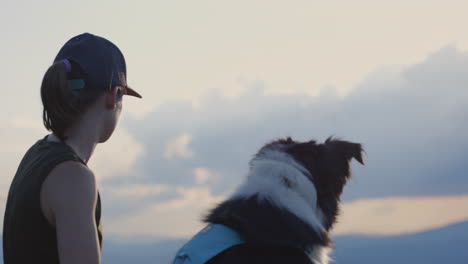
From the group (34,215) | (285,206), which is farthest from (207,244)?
(34,215)

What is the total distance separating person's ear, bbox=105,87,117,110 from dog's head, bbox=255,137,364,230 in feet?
7.20

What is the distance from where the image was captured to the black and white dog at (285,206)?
15.3ft

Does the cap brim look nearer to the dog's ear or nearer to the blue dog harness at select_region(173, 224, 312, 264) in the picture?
the blue dog harness at select_region(173, 224, 312, 264)

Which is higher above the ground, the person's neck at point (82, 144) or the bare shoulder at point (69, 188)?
the person's neck at point (82, 144)

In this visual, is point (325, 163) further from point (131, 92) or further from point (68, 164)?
point (68, 164)

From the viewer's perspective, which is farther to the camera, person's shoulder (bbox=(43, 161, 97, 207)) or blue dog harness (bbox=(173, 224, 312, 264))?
blue dog harness (bbox=(173, 224, 312, 264))

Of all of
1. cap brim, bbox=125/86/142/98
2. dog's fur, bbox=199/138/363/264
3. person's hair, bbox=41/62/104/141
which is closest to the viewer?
person's hair, bbox=41/62/104/141

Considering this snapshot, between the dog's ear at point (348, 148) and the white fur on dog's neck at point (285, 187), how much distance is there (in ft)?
2.52

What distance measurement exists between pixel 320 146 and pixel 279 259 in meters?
1.41

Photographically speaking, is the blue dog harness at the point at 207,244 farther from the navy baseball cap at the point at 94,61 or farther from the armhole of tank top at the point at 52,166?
the armhole of tank top at the point at 52,166

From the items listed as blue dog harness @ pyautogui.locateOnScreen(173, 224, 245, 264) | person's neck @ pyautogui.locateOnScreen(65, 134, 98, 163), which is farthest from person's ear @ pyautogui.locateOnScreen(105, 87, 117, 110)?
blue dog harness @ pyautogui.locateOnScreen(173, 224, 245, 264)

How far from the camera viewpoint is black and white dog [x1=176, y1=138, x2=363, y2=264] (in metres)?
4.67

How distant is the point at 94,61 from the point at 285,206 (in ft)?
7.33

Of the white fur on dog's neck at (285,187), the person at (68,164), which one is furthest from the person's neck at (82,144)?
the white fur on dog's neck at (285,187)
